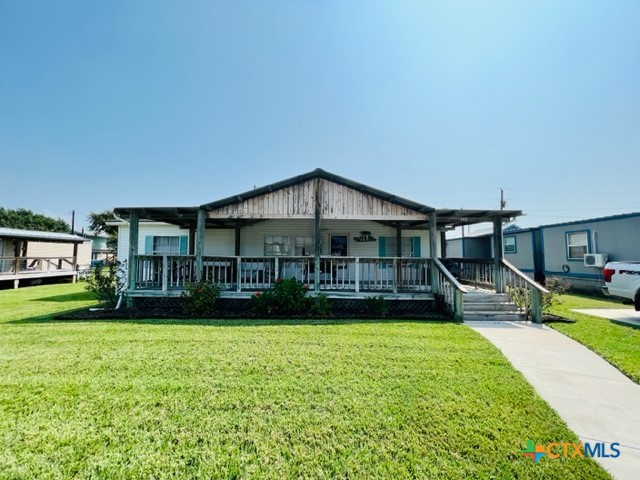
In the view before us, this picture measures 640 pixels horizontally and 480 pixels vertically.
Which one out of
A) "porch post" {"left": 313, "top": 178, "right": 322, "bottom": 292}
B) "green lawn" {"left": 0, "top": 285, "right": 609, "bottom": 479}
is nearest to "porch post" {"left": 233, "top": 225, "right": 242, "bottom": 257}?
"porch post" {"left": 313, "top": 178, "right": 322, "bottom": 292}

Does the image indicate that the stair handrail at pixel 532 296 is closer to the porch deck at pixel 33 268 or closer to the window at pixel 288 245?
the window at pixel 288 245

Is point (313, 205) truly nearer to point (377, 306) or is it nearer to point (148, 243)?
point (377, 306)

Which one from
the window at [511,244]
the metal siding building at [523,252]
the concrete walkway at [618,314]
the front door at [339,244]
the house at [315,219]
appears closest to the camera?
the concrete walkway at [618,314]

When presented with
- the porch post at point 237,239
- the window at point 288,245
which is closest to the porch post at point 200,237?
the porch post at point 237,239

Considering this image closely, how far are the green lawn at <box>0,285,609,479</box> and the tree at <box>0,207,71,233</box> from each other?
2384 inches

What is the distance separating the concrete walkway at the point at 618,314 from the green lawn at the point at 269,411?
5.51 metres

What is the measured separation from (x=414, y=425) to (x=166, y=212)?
348 inches

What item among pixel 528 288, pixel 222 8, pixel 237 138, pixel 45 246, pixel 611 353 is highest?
pixel 222 8

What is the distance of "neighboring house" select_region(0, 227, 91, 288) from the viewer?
1627 cm

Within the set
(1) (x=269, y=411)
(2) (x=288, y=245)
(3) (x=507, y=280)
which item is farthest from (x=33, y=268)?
(3) (x=507, y=280)

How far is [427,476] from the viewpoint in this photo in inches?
81.7

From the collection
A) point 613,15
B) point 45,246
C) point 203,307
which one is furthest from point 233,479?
point 45,246

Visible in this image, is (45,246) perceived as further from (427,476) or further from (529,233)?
(529,233)

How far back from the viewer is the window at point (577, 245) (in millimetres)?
13465
